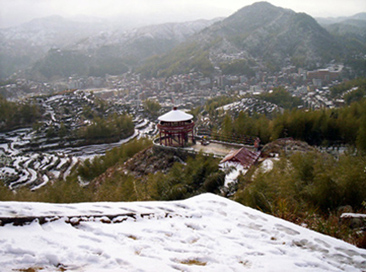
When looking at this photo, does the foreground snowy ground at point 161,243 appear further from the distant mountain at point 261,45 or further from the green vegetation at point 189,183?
the distant mountain at point 261,45

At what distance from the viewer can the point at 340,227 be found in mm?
3477

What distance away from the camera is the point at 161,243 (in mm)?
2359

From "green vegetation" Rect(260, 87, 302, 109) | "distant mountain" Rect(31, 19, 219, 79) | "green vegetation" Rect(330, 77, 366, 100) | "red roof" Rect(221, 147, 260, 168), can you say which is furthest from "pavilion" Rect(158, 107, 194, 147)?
"distant mountain" Rect(31, 19, 219, 79)

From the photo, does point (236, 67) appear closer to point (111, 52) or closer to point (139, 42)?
point (111, 52)

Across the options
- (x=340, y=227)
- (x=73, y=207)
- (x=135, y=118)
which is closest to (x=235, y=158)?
(x=340, y=227)

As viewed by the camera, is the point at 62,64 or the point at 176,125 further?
the point at 62,64

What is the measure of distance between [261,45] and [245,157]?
77.5m

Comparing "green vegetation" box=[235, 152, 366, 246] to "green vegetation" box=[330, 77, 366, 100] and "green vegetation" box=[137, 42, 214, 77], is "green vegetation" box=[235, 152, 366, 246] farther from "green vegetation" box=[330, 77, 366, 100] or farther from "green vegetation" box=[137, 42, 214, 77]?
"green vegetation" box=[137, 42, 214, 77]

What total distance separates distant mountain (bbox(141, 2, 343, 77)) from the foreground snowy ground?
71664 mm

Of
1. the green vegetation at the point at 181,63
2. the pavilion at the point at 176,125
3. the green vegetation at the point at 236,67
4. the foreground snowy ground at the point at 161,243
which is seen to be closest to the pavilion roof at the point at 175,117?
the pavilion at the point at 176,125

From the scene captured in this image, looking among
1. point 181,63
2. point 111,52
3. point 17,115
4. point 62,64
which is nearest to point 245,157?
point 17,115

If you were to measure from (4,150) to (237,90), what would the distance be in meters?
43.6

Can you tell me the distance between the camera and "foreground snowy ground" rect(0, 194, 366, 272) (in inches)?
76.5

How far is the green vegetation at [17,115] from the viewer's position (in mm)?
34656
